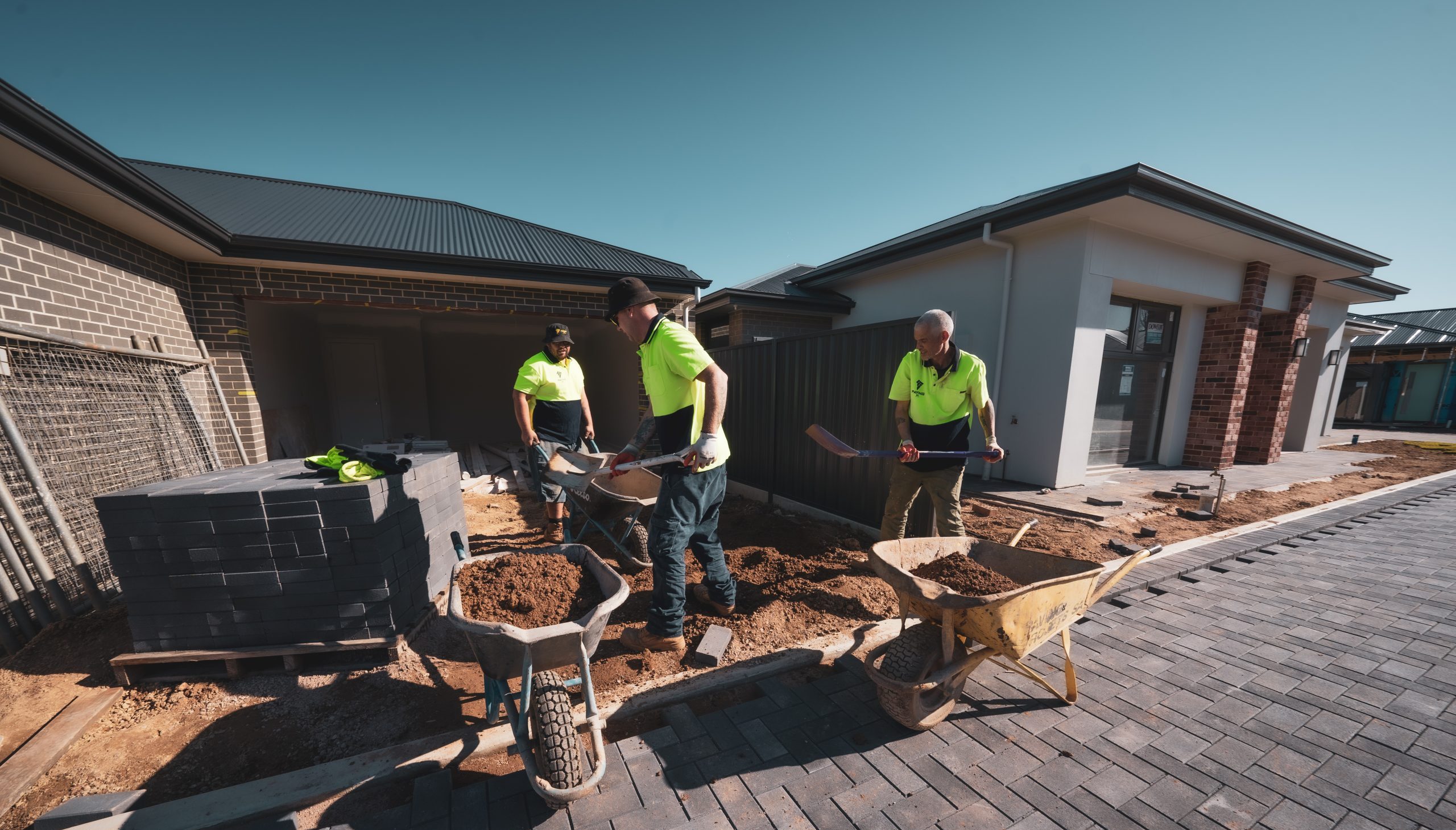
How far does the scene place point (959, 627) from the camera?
1.85 metres

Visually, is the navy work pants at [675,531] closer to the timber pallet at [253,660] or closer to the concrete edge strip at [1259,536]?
the timber pallet at [253,660]

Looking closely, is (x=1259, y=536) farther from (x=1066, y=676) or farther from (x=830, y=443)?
(x=830, y=443)

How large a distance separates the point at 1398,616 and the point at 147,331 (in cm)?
927

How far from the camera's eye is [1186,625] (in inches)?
109

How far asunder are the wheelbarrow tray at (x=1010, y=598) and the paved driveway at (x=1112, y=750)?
0.44 m

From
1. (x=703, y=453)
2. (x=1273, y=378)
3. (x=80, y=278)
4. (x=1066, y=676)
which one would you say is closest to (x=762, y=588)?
(x=703, y=453)

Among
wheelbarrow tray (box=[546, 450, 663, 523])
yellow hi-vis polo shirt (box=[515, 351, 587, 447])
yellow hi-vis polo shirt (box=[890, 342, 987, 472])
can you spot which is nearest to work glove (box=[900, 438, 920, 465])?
yellow hi-vis polo shirt (box=[890, 342, 987, 472])

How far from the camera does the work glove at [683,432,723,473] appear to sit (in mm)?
2275

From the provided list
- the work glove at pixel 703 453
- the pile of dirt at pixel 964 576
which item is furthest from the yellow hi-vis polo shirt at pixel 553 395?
the pile of dirt at pixel 964 576

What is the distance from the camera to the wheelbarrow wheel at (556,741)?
1.53 metres

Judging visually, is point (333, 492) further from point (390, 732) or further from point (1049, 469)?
point (1049, 469)

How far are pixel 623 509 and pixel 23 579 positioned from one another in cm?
320

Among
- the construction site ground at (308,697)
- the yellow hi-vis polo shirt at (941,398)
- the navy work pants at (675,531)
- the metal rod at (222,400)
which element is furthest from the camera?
the metal rod at (222,400)

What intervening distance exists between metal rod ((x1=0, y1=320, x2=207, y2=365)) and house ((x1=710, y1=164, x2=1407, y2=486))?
628 cm
